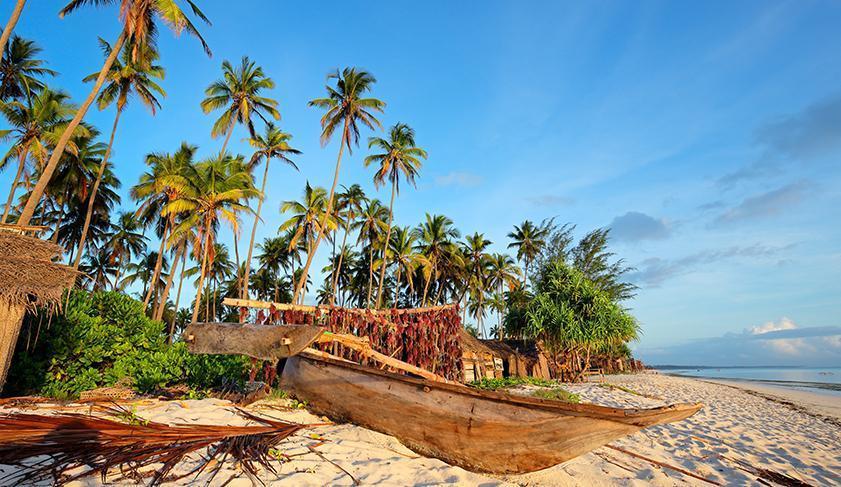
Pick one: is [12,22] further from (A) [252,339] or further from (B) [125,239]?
(B) [125,239]

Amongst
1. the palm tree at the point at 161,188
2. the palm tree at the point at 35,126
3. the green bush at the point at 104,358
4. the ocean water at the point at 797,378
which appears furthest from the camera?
the ocean water at the point at 797,378

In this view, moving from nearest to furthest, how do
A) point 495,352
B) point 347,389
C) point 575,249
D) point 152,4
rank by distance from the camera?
point 347,389 → point 152,4 → point 495,352 → point 575,249

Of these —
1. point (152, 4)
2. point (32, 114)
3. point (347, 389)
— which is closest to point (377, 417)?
point (347, 389)

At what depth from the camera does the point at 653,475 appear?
457cm

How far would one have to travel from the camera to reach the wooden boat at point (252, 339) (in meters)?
4.79

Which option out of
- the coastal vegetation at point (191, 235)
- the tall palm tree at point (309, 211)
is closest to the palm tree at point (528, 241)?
the coastal vegetation at point (191, 235)

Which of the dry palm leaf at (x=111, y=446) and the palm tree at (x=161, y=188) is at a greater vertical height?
the palm tree at (x=161, y=188)

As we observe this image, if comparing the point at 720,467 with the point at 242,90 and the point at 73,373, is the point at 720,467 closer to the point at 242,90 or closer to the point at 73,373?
the point at 73,373

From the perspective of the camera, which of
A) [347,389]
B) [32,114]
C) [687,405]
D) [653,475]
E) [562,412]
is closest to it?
[687,405]

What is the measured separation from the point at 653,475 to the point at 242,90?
1074 inches

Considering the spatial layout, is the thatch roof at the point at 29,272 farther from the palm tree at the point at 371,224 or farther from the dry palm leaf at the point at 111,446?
the palm tree at the point at 371,224

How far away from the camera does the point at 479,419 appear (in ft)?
13.3

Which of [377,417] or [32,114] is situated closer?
[377,417]

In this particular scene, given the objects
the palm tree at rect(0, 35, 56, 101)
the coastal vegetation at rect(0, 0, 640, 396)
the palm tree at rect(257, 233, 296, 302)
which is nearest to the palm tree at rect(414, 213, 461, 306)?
the coastal vegetation at rect(0, 0, 640, 396)
